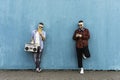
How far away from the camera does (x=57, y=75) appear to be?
38.8 feet

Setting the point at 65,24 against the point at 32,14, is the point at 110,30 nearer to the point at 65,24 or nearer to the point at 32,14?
the point at 65,24

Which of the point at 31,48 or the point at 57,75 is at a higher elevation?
the point at 31,48

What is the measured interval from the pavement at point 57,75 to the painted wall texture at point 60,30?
9.2 inches

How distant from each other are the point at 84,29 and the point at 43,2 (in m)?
1.73

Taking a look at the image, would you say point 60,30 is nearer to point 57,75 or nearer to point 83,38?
point 83,38

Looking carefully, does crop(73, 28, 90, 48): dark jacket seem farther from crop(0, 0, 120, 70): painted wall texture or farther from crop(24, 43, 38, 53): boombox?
crop(24, 43, 38, 53): boombox

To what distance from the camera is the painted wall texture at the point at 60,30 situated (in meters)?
12.3

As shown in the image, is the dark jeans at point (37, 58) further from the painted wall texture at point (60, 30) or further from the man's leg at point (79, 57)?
the man's leg at point (79, 57)

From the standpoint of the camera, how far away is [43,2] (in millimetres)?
12281

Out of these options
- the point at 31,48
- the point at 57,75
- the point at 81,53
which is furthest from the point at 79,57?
the point at 31,48

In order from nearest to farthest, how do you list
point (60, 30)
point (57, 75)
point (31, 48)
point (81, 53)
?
1. point (57, 75)
2. point (31, 48)
3. point (81, 53)
4. point (60, 30)

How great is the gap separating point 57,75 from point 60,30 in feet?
5.35

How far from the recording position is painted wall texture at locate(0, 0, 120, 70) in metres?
12.3

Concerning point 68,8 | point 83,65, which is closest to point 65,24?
point 68,8
